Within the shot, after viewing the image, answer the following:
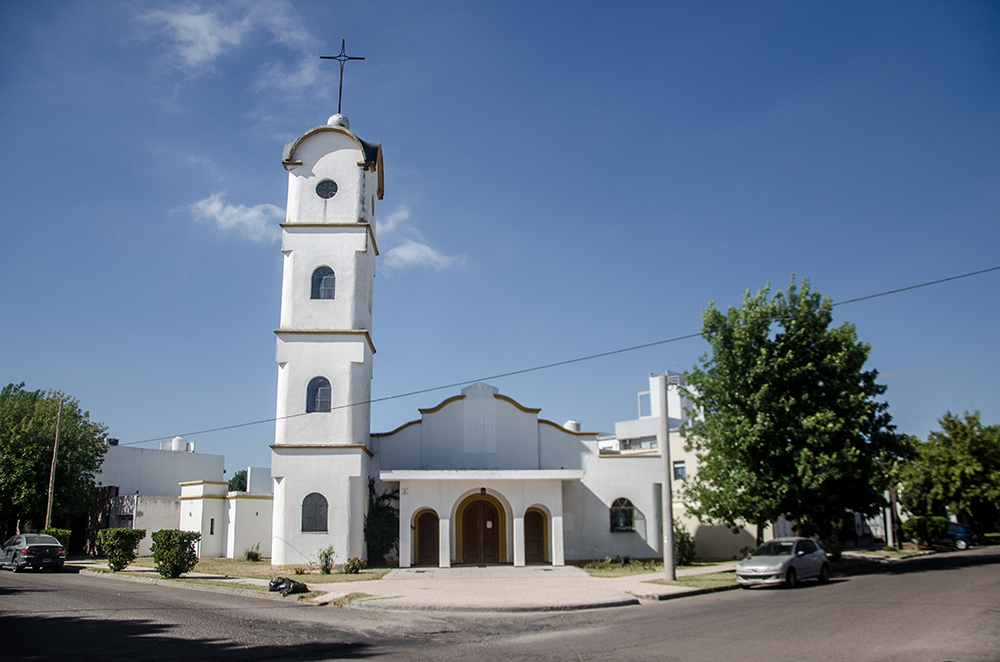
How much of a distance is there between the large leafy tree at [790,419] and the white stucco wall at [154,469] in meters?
36.1

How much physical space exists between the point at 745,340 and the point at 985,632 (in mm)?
13369

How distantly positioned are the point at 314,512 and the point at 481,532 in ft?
21.7

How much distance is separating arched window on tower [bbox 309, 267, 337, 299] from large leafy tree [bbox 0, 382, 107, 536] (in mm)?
18651

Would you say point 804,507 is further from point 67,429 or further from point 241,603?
point 67,429

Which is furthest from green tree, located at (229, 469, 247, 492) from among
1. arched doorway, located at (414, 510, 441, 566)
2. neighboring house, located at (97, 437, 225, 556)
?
arched doorway, located at (414, 510, 441, 566)

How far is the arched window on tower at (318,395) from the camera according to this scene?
2606 cm

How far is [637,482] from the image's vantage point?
94.3 ft

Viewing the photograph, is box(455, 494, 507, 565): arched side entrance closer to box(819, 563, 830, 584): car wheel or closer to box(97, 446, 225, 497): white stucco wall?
box(819, 563, 830, 584): car wheel

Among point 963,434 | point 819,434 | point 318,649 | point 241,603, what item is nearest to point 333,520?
point 241,603

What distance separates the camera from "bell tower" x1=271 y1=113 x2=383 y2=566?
82.2ft

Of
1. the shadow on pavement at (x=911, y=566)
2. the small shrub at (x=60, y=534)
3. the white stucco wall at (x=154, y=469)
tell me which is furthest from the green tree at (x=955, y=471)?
the white stucco wall at (x=154, y=469)

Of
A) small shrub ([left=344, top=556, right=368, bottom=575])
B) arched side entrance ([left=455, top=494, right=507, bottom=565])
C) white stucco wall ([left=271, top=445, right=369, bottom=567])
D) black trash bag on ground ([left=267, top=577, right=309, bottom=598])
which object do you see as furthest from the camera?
arched side entrance ([left=455, top=494, right=507, bottom=565])

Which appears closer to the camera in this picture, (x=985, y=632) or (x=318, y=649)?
(x=318, y=649)

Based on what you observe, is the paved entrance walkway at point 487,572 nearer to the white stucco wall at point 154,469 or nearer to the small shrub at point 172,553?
the small shrub at point 172,553
